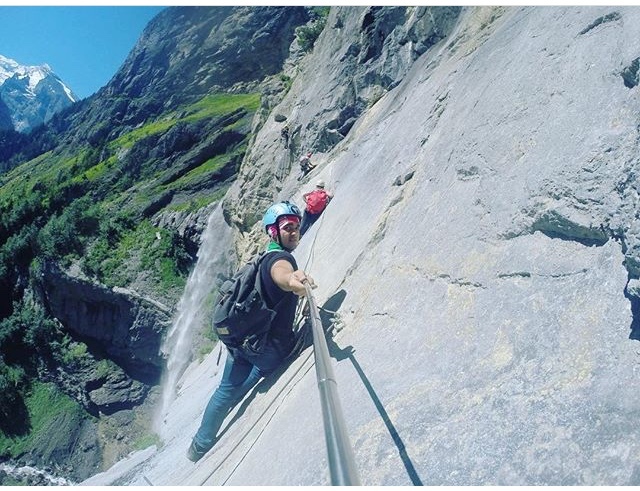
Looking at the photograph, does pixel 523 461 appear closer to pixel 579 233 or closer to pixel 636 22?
pixel 579 233

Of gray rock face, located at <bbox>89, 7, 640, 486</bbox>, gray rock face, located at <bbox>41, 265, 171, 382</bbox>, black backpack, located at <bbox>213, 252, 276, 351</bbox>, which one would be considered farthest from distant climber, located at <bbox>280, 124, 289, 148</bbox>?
gray rock face, located at <bbox>41, 265, 171, 382</bbox>

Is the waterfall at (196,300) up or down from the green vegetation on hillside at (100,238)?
down

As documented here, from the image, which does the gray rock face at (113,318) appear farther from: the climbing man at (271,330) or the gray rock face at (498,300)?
the climbing man at (271,330)

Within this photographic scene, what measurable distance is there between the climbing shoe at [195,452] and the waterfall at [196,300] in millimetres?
21965

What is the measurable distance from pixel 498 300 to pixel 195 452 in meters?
4.67

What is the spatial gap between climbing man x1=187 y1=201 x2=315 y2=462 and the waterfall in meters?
22.2

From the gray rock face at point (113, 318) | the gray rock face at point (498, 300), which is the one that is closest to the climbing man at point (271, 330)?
the gray rock face at point (498, 300)

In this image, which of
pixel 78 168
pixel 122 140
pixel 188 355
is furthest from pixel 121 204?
pixel 122 140

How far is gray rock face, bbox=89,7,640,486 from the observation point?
2975mm

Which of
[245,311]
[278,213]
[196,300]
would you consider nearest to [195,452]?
[245,311]

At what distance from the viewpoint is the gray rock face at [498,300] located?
9.76ft

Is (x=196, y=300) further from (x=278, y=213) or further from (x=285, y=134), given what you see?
(x=278, y=213)

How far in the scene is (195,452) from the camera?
21.8 feet

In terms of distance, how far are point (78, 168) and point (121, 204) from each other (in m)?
35.8
